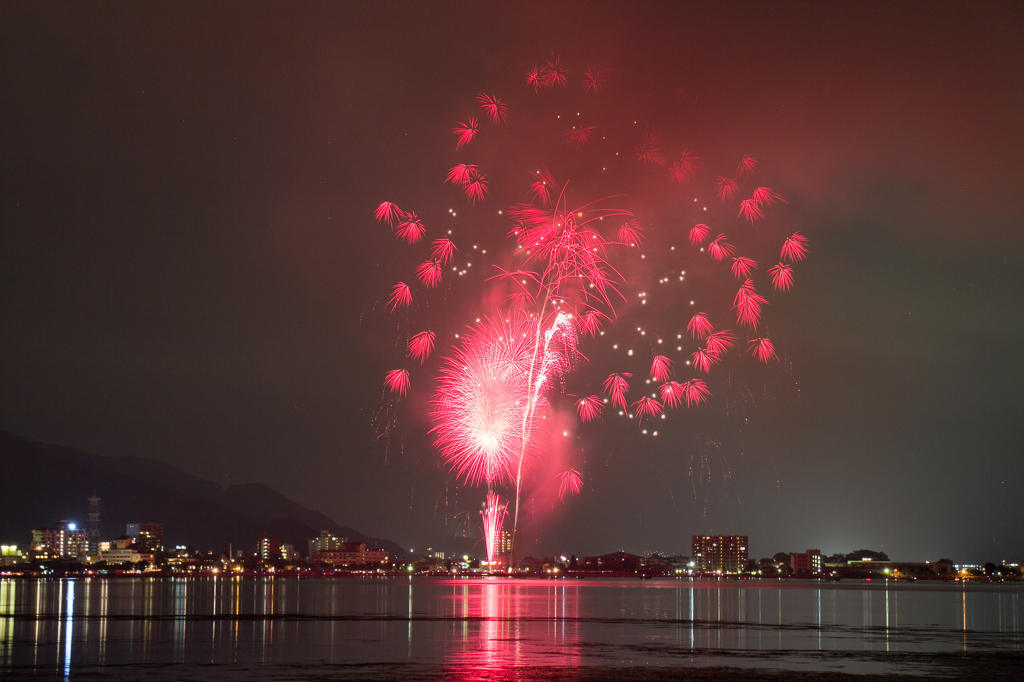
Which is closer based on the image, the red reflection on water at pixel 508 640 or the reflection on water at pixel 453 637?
the red reflection on water at pixel 508 640

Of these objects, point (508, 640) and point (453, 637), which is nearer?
point (508, 640)

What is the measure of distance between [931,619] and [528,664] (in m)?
38.9

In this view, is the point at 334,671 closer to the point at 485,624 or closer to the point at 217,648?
the point at 217,648

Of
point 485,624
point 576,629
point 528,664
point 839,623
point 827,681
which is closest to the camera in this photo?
point 827,681

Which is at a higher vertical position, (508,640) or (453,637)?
(508,640)

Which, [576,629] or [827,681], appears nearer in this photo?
[827,681]

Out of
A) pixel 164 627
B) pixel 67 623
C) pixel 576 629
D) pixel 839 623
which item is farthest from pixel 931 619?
pixel 67 623

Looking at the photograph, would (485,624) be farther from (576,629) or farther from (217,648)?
(217,648)

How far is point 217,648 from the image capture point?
3078cm

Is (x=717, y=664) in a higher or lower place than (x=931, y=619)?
higher

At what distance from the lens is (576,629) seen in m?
39.9

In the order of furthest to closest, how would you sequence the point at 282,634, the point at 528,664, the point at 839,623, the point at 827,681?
1. the point at 839,623
2. the point at 282,634
3. the point at 528,664
4. the point at 827,681

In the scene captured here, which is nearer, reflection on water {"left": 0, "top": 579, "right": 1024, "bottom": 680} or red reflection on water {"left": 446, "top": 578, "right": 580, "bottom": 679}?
red reflection on water {"left": 446, "top": 578, "right": 580, "bottom": 679}

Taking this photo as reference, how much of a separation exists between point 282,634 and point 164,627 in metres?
6.75
